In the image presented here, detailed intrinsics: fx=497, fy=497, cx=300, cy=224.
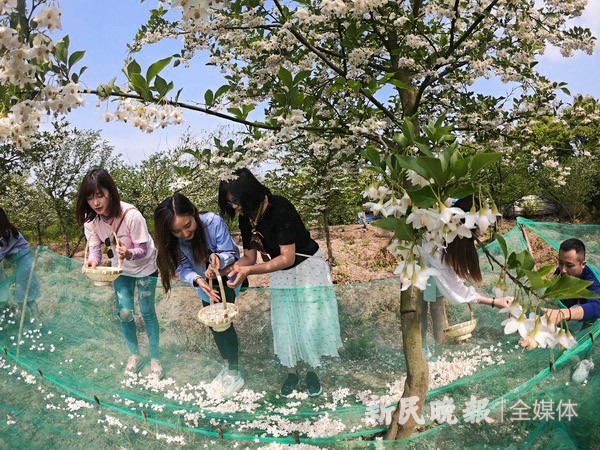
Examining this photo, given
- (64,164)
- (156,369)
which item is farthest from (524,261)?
(64,164)

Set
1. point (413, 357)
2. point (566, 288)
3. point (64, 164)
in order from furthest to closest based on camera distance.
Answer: point (64, 164)
point (413, 357)
point (566, 288)

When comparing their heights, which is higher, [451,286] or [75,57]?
[75,57]

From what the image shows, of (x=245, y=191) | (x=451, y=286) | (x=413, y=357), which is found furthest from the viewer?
(x=451, y=286)

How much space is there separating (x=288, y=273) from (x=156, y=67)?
5.03ft

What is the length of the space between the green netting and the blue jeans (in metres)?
0.05

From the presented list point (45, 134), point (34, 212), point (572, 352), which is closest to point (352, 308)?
point (572, 352)

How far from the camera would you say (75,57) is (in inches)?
56.6

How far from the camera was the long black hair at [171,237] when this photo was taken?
259 cm

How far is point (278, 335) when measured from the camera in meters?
2.76

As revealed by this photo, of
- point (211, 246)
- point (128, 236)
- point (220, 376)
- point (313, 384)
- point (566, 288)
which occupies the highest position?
point (128, 236)

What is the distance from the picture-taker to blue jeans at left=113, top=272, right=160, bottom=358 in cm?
291

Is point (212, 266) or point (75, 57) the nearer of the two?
point (75, 57)

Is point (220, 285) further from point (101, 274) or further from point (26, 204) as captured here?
point (26, 204)

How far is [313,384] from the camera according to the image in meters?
2.70
